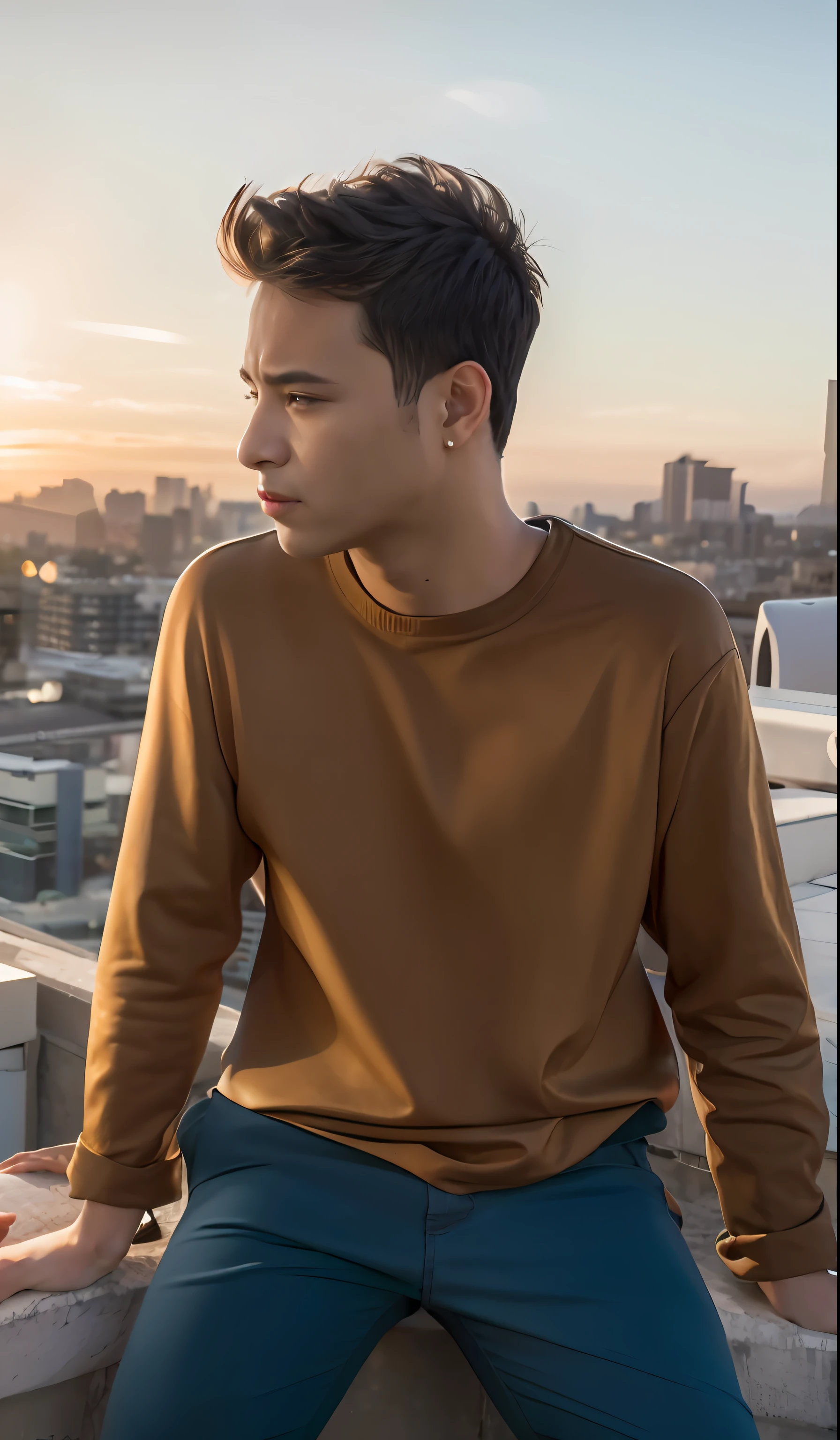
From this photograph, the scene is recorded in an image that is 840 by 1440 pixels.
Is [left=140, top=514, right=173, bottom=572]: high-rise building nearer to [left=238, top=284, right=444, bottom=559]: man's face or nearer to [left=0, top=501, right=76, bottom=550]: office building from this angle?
[left=0, top=501, right=76, bottom=550]: office building

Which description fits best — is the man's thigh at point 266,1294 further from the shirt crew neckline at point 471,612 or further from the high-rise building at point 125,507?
the high-rise building at point 125,507

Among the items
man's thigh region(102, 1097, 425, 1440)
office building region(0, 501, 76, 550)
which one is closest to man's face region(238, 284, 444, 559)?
man's thigh region(102, 1097, 425, 1440)

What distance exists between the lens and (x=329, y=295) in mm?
721

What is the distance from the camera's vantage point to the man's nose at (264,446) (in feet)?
2.35

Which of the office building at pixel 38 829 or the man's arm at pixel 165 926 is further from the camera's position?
the office building at pixel 38 829

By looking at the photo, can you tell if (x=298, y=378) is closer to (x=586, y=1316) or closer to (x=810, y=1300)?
(x=586, y=1316)

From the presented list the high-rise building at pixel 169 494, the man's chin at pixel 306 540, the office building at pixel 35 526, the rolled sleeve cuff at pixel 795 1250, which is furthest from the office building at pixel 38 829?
the rolled sleeve cuff at pixel 795 1250

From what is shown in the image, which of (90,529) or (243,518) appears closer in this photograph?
(243,518)

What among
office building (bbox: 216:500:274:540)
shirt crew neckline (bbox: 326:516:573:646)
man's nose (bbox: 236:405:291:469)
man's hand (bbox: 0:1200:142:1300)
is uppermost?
man's nose (bbox: 236:405:291:469)

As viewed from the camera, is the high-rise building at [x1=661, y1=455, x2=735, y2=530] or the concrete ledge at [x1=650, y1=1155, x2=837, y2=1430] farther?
the high-rise building at [x1=661, y1=455, x2=735, y2=530]

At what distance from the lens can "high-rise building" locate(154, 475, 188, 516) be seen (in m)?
2.68

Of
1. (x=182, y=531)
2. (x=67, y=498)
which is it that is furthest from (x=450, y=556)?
(x=182, y=531)

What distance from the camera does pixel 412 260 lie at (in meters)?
0.74

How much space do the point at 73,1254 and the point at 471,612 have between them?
568mm
